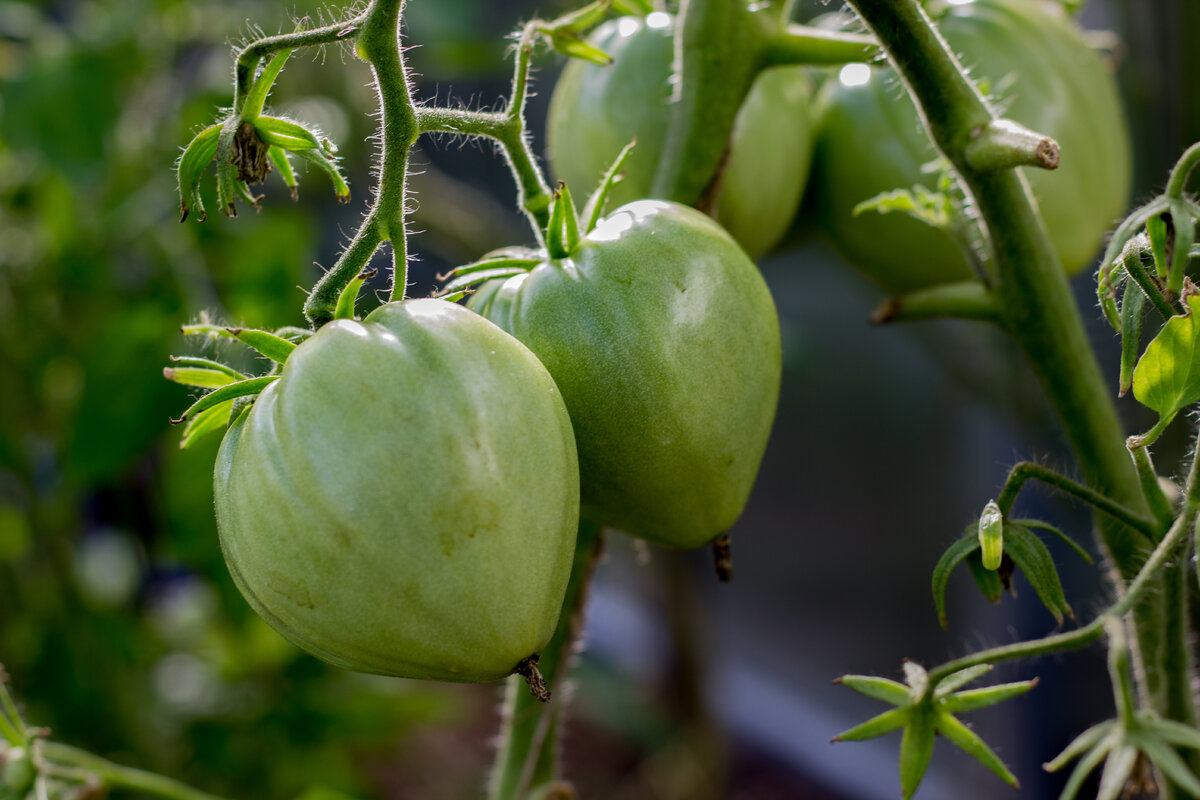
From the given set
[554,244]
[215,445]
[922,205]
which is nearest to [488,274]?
[554,244]

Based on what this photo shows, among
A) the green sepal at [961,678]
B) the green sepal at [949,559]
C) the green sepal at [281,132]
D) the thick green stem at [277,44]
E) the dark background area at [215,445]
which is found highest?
the thick green stem at [277,44]

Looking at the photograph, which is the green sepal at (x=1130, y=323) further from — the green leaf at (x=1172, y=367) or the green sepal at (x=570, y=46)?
the green sepal at (x=570, y=46)

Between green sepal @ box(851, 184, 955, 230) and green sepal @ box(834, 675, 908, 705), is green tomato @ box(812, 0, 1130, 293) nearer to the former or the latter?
green sepal @ box(851, 184, 955, 230)

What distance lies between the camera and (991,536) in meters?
0.26

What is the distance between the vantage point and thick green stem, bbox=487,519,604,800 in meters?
0.39

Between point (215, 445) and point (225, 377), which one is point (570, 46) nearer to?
point (225, 377)

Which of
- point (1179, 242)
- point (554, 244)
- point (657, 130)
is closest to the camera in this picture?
point (1179, 242)

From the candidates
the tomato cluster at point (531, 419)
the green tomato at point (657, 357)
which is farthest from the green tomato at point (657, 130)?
the green tomato at point (657, 357)

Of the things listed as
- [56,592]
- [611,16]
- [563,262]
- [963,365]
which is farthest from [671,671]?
[563,262]

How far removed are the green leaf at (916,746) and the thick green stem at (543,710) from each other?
143 millimetres

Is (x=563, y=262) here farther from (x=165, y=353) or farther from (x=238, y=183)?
(x=165, y=353)

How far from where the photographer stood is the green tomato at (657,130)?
0.43 metres

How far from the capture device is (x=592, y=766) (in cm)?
182

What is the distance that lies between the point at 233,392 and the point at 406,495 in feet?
0.23
